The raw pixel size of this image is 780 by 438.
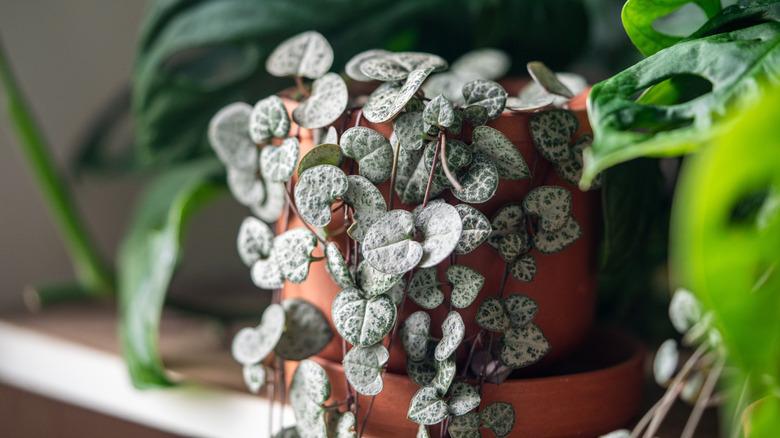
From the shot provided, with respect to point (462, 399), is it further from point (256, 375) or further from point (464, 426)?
point (256, 375)

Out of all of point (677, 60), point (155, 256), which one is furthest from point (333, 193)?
point (155, 256)

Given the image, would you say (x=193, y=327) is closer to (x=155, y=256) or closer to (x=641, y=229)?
(x=155, y=256)

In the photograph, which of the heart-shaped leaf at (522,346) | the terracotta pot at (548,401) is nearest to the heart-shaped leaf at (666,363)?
the terracotta pot at (548,401)

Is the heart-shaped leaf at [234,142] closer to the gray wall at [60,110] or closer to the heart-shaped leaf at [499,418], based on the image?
the heart-shaped leaf at [499,418]

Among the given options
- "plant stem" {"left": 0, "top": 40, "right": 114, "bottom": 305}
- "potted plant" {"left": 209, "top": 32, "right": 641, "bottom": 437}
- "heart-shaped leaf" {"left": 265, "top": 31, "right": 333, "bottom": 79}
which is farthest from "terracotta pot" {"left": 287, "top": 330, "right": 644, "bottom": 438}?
"plant stem" {"left": 0, "top": 40, "right": 114, "bottom": 305}

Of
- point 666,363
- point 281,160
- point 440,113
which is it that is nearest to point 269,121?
point 281,160
